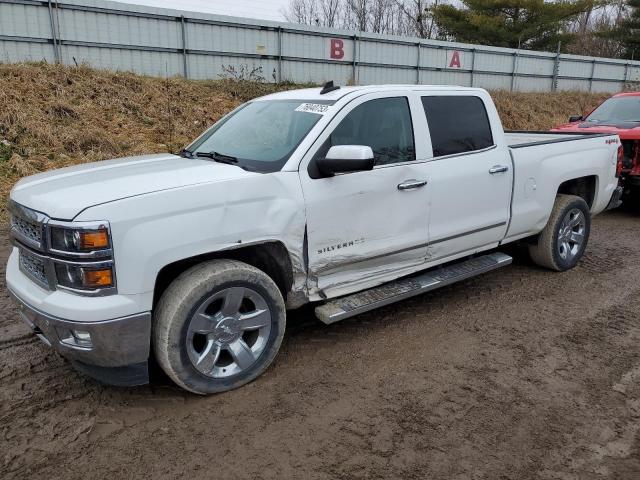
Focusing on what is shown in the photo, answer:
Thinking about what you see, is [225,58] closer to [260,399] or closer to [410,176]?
[410,176]

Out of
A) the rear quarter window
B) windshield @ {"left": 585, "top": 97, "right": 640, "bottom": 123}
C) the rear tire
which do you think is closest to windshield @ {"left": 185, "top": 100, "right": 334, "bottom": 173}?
the rear quarter window

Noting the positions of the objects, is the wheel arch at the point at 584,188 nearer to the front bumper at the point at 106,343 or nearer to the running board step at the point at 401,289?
the running board step at the point at 401,289

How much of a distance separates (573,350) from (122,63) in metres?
12.8

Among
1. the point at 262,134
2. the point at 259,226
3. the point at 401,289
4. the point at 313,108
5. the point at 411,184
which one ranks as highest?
the point at 313,108

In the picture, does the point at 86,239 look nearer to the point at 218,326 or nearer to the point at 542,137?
the point at 218,326

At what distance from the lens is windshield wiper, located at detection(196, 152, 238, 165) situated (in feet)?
12.2

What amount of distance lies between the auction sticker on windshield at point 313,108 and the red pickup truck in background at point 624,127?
5.17m

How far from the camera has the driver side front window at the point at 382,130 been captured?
3814 millimetres

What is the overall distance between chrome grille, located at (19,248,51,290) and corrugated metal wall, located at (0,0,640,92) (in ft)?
35.4

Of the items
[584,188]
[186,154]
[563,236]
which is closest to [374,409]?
[186,154]

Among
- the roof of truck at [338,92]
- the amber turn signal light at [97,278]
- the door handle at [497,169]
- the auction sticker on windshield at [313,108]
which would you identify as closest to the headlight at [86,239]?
the amber turn signal light at [97,278]

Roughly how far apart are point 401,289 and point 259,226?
4.63ft

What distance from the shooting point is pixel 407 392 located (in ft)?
10.8

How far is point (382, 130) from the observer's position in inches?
159
